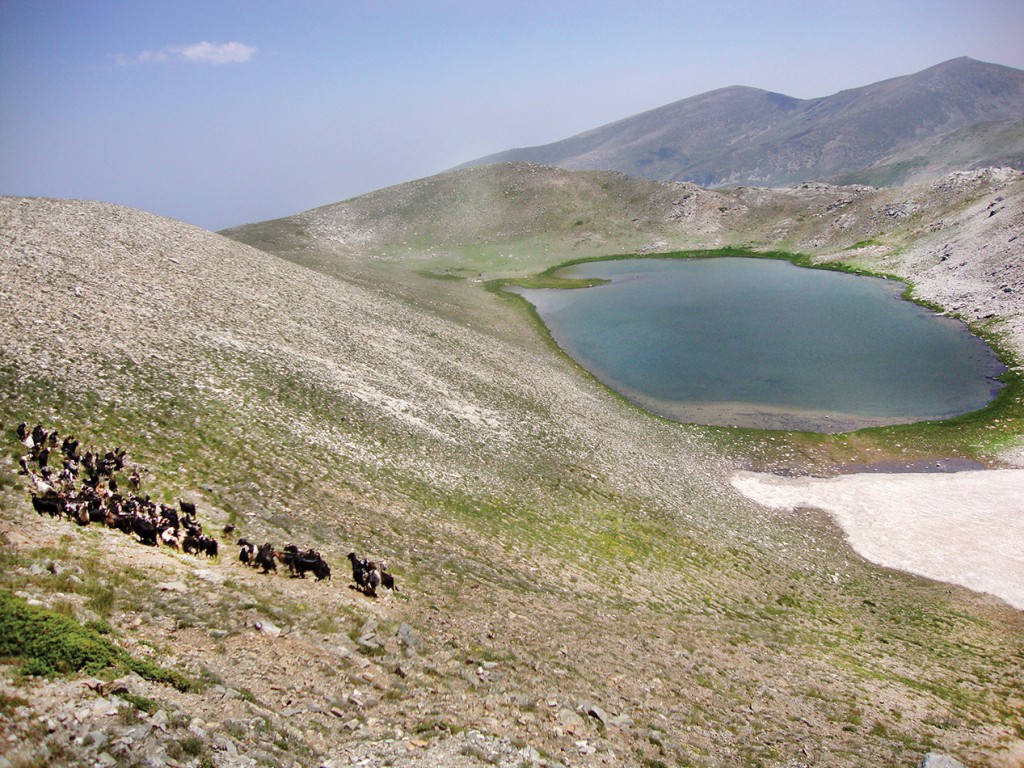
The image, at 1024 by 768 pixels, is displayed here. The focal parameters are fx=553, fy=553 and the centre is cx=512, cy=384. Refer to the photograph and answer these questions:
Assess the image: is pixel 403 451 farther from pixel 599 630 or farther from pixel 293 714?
pixel 293 714

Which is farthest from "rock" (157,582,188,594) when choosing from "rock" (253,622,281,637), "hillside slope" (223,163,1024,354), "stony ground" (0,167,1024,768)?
"hillside slope" (223,163,1024,354)

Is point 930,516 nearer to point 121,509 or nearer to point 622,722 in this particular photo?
point 622,722

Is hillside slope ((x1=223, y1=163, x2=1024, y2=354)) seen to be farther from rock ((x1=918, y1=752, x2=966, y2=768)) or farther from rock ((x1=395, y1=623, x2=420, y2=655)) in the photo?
rock ((x1=918, y1=752, x2=966, y2=768))

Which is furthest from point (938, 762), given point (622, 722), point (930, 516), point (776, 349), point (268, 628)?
point (776, 349)

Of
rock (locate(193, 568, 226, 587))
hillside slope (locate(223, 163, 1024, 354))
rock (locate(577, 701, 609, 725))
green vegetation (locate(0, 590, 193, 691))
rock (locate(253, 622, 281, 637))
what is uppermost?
hillside slope (locate(223, 163, 1024, 354))

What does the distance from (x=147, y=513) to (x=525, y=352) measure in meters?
44.9

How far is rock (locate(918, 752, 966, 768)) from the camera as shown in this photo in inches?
649

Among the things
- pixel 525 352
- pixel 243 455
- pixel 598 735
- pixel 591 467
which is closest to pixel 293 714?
pixel 598 735

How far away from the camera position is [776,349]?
220ft

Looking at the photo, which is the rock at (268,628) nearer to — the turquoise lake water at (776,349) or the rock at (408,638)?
the rock at (408,638)

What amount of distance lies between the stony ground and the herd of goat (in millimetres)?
580

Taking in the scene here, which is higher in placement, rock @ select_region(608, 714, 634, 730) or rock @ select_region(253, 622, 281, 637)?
rock @ select_region(253, 622, 281, 637)

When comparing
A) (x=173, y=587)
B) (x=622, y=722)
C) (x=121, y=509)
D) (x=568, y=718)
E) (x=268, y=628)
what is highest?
(x=121, y=509)

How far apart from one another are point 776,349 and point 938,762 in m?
56.1
